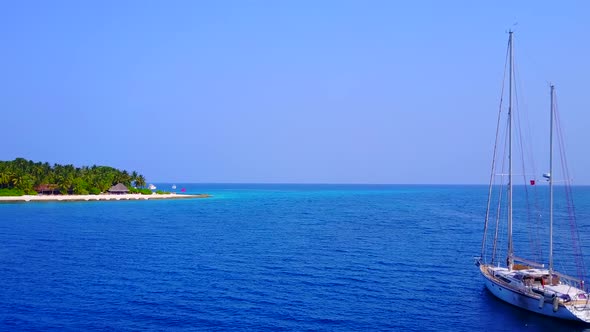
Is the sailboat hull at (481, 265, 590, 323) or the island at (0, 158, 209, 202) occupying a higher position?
the island at (0, 158, 209, 202)

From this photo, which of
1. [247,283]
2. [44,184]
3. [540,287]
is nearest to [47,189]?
[44,184]

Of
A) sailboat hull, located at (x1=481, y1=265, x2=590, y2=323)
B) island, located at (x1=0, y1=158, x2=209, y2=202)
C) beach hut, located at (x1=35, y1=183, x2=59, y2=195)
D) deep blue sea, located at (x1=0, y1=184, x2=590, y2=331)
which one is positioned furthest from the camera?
beach hut, located at (x1=35, y1=183, x2=59, y2=195)

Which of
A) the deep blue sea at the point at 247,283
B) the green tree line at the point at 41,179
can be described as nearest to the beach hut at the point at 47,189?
the green tree line at the point at 41,179

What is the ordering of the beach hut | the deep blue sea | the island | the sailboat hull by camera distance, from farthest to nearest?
1. the beach hut
2. the island
3. the deep blue sea
4. the sailboat hull

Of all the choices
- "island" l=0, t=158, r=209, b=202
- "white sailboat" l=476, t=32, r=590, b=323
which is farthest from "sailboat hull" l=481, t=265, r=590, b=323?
"island" l=0, t=158, r=209, b=202

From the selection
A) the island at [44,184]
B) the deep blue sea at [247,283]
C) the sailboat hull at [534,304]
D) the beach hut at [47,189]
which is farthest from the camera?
the beach hut at [47,189]

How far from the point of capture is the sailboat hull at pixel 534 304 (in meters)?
37.2

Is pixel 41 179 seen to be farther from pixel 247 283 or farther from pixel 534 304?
pixel 534 304

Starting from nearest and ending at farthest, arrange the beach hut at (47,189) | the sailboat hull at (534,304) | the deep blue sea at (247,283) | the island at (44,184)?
the sailboat hull at (534,304), the deep blue sea at (247,283), the island at (44,184), the beach hut at (47,189)

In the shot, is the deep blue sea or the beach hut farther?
the beach hut

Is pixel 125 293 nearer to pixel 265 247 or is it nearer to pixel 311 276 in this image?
pixel 311 276

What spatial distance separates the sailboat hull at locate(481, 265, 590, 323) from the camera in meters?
37.2

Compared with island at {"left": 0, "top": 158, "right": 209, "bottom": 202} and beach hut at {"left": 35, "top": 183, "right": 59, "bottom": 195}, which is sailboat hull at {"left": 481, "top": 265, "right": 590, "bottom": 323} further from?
beach hut at {"left": 35, "top": 183, "right": 59, "bottom": 195}

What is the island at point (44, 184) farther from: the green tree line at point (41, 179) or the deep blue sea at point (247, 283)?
the deep blue sea at point (247, 283)
